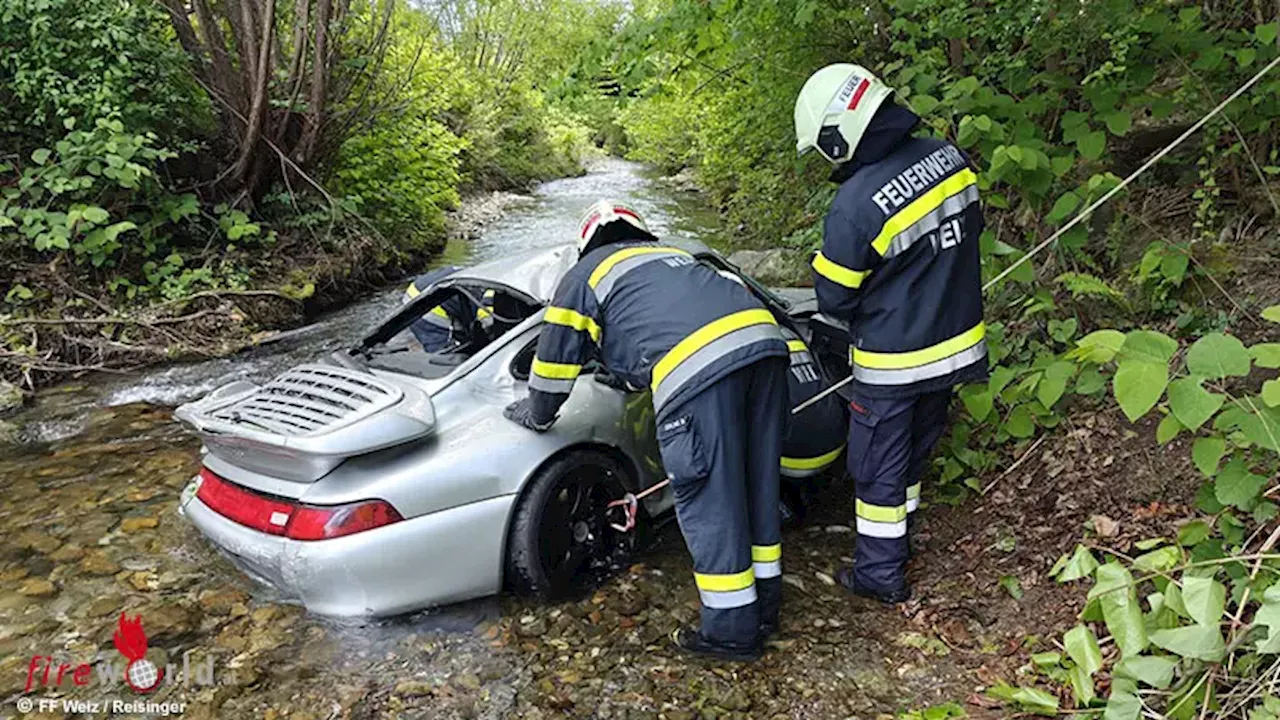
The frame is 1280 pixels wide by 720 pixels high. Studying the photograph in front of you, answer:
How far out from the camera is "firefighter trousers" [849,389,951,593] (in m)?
3.06

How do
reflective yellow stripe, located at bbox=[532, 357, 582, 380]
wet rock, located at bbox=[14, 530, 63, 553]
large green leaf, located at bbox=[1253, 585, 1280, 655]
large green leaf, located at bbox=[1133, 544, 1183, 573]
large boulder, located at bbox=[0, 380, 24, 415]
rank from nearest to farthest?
large green leaf, located at bbox=[1253, 585, 1280, 655] < large green leaf, located at bbox=[1133, 544, 1183, 573] < reflective yellow stripe, located at bbox=[532, 357, 582, 380] < wet rock, located at bbox=[14, 530, 63, 553] < large boulder, located at bbox=[0, 380, 24, 415]

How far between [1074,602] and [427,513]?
2272 millimetres

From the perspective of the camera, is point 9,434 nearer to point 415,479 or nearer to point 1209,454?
point 415,479

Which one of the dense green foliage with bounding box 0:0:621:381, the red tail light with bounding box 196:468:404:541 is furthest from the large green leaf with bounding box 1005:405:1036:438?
the dense green foliage with bounding box 0:0:621:381

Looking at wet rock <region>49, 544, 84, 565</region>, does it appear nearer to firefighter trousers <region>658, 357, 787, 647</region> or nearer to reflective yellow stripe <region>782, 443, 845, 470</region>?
firefighter trousers <region>658, 357, 787, 647</region>

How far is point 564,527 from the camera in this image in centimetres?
323

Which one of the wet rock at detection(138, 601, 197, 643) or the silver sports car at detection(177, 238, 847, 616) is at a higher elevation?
the silver sports car at detection(177, 238, 847, 616)

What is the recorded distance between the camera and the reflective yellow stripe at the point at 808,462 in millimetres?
3551

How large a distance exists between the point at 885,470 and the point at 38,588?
3.61m

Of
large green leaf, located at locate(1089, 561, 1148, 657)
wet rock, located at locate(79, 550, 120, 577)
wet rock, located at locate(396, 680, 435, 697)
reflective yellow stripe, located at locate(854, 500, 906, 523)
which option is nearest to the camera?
large green leaf, located at locate(1089, 561, 1148, 657)

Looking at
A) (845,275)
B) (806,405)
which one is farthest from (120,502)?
(845,275)

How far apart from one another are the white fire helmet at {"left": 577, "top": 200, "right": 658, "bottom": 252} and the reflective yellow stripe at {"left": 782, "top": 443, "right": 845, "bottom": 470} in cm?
115

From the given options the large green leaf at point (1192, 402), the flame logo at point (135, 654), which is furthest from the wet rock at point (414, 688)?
the large green leaf at point (1192, 402)

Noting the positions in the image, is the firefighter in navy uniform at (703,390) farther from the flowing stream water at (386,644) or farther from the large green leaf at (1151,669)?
the large green leaf at (1151,669)
